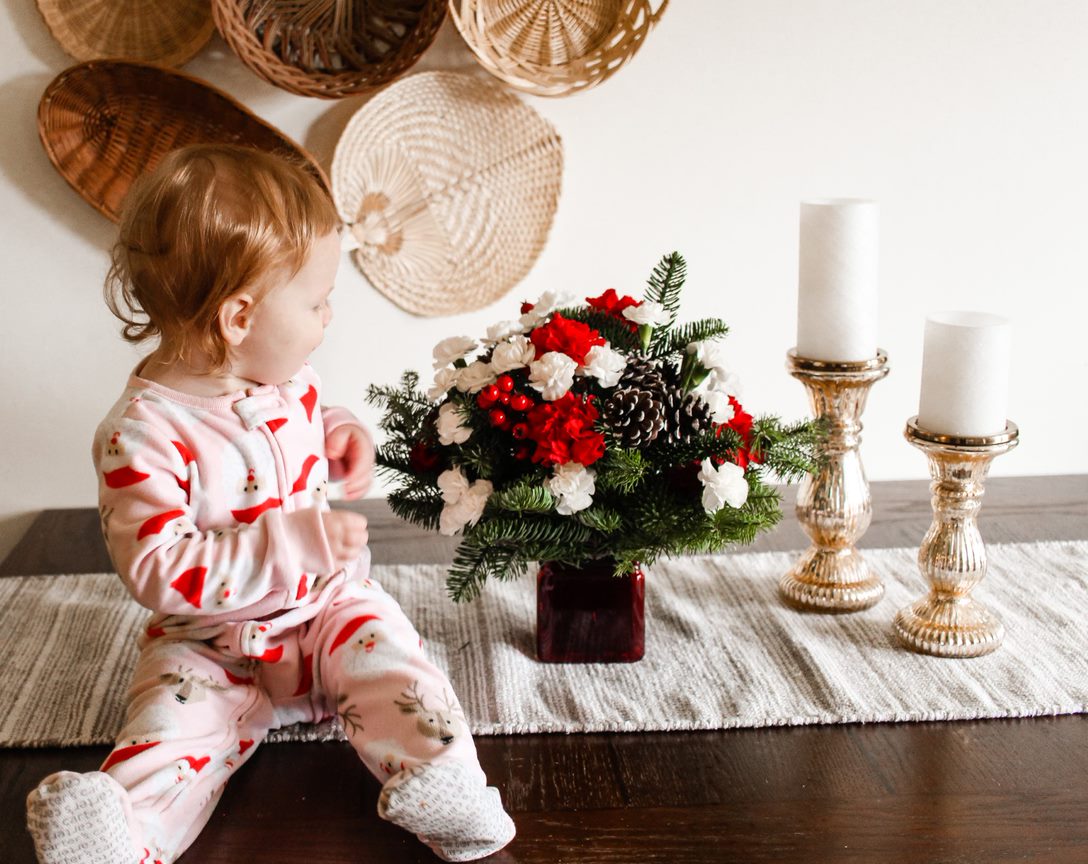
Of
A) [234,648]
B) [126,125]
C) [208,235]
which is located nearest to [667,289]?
[208,235]

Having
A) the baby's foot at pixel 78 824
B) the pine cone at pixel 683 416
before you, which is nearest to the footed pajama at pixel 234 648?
the baby's foot at pixel 78 824

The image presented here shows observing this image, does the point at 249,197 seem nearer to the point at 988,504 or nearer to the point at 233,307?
the point at 233,307

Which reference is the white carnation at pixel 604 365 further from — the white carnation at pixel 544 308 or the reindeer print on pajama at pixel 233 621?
the reindeer print on pajama at pixel 233 621

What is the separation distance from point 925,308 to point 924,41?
39 centimetres

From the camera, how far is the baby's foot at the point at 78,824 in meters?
0.87

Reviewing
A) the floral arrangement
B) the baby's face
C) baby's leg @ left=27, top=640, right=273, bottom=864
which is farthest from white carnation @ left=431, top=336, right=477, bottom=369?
baby's leg @ left=27, top=640, right=273, bottom=864

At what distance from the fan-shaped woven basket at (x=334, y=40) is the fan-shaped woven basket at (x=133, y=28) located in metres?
0.09

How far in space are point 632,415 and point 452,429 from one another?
18 cm

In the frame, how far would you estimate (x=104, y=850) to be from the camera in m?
0.88

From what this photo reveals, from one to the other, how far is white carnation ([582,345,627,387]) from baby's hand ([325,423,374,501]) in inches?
11.2

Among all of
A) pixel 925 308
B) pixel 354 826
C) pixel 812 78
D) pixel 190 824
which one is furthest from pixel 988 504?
pixel 190 824

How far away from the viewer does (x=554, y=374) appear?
3.52 feet

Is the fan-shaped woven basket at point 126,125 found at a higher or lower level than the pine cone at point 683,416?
higher

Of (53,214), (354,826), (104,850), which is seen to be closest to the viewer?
(104,850)
